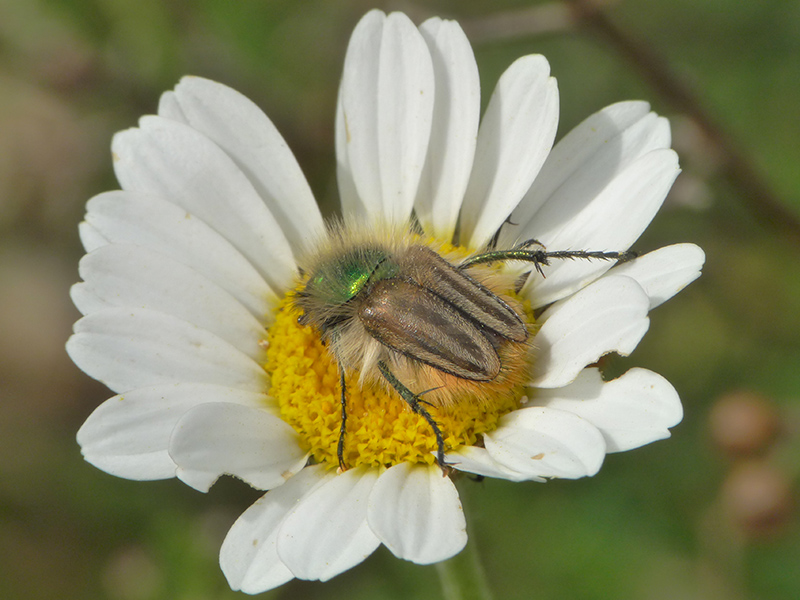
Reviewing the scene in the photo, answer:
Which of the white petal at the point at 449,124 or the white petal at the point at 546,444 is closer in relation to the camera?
the white petal at the point at 546,444

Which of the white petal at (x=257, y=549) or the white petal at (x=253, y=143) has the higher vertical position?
the white petal at (x=253, y=143)

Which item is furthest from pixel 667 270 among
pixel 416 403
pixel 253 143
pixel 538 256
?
pixel 253 143

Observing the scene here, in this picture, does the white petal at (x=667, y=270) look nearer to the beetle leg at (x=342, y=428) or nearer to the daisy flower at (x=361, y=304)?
the daisy flower at (x=361, y=304)

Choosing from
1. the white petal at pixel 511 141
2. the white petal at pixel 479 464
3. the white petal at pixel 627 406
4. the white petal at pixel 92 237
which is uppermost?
the white petal at pixel 92 237

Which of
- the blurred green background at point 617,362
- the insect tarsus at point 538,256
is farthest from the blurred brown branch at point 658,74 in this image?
the insect tarsus at point 538,256

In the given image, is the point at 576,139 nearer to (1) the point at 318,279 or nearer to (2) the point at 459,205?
(2) the point at 459,205

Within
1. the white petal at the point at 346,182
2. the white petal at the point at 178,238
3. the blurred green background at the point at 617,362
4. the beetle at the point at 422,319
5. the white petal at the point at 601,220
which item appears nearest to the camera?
the beetle at the point at 422,319

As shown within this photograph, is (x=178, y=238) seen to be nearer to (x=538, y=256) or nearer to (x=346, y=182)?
(x=346, y=182)
